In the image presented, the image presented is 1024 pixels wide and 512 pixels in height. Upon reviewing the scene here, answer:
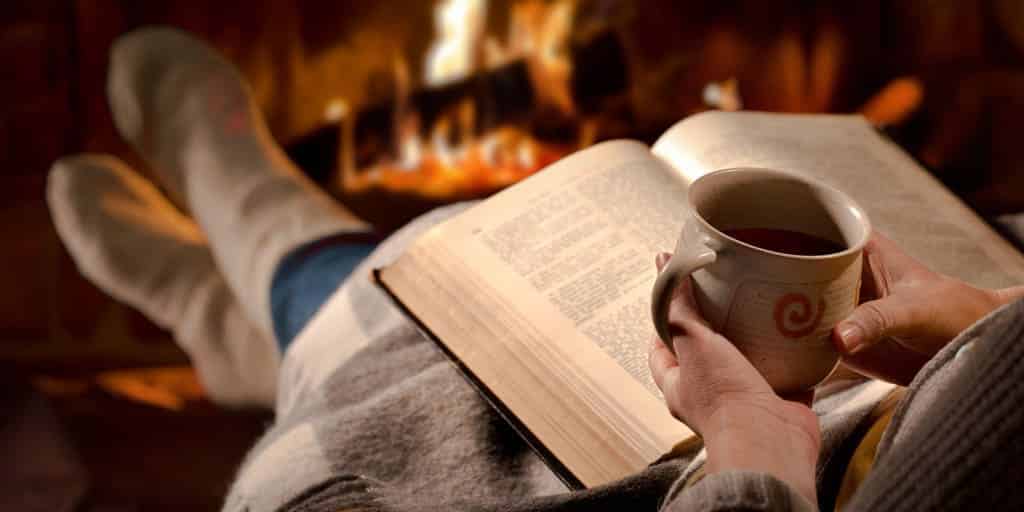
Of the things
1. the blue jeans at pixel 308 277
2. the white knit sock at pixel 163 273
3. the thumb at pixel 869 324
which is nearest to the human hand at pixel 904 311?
the thumb at pixel 869 324

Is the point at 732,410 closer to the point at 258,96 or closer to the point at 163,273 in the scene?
the point at 163,273

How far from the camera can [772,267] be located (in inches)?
15.2

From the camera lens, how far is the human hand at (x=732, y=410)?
0.37 meters

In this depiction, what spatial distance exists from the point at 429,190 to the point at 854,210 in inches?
39.4

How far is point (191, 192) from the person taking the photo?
118 cm

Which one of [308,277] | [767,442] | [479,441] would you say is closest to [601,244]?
[479,441]

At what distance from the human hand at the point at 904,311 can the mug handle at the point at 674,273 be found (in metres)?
0.07

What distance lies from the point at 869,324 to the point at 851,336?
13 mm

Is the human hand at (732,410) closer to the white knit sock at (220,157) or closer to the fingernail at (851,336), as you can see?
the fingernail at (851,336)

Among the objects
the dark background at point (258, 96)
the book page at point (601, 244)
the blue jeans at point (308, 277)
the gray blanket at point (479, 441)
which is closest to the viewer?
the gray blanket at point (479, 441)

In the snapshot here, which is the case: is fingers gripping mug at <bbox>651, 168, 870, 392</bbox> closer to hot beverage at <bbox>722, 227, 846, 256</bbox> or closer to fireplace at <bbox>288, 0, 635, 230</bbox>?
hot beverage at <bbox>722, 227, 846, 256</bbox>

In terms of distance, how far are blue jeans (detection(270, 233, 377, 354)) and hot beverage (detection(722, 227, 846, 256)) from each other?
1.52ft

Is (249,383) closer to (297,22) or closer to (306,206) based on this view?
(306,206)

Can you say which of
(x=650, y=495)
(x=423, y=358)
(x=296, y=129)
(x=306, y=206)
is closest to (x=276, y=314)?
(x=306, y=206)
